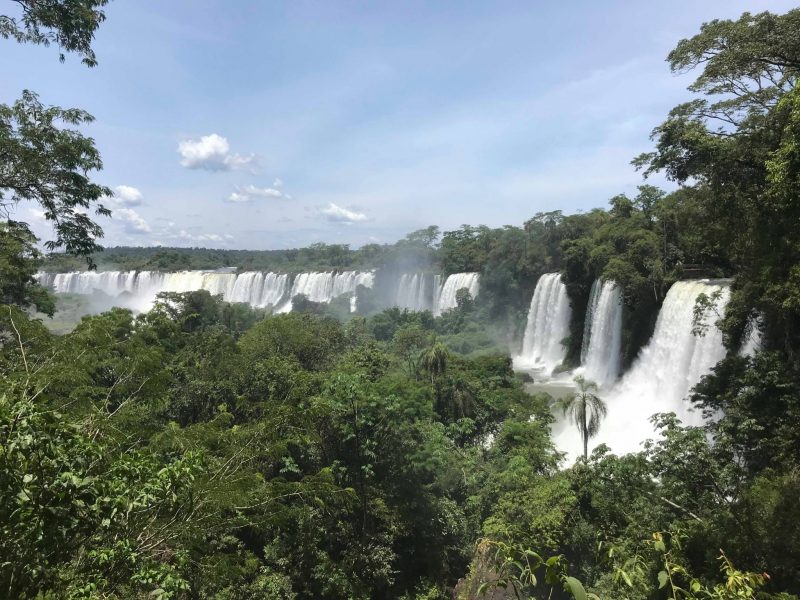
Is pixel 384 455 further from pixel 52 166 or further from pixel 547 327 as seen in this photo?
pixel 547 327

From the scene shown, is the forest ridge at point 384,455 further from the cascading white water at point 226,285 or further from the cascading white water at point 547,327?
the cascading white water at point 226,285

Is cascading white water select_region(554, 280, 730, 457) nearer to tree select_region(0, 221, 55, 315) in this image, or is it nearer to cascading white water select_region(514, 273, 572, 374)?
cascading white water select_region(514, 273, 572, 374)

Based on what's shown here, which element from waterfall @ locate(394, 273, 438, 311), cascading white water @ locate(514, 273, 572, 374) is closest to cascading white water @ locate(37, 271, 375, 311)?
waterfall @ locate(394, 273, 438, 311)

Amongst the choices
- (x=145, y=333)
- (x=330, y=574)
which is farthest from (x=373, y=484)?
(x=145, y=333)

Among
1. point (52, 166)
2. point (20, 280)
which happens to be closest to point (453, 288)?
point (20, 280)

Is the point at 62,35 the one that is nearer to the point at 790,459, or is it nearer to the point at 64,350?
the point at 64,350

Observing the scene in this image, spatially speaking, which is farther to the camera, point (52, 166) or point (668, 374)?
point (668, 374)

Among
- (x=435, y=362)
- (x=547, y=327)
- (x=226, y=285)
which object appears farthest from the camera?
(x=226, y=285)
